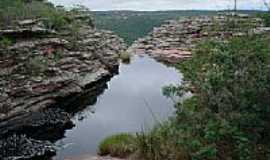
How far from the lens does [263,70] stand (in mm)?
6270

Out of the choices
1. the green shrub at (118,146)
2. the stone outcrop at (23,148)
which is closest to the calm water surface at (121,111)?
the stone outcrop at (23,148)

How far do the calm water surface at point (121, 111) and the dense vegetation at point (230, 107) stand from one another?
16.0ft

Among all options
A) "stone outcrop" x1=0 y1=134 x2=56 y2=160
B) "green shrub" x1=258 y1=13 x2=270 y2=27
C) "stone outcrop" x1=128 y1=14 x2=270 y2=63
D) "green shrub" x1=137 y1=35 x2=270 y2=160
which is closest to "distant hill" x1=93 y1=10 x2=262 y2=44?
"stone outcrop" x1=128 y1=14 x2=270 y2=63

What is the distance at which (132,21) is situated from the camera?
60125 mm

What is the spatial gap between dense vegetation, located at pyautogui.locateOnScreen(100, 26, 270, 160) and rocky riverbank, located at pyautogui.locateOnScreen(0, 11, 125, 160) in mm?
5339

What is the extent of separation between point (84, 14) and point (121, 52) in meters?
3.39

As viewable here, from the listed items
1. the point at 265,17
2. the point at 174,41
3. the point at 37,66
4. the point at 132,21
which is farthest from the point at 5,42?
the point at 132,21

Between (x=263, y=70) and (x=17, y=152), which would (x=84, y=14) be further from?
(x=263, y=70)

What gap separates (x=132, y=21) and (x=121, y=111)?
44.5 m

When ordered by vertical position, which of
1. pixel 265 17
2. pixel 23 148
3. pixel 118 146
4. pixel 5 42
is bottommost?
pixel 23 148

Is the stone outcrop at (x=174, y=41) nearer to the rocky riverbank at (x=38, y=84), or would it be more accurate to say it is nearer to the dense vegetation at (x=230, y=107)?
the rocky riverbank at (x=38, y=84)

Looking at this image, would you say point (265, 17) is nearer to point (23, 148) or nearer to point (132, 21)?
point (23, 148)

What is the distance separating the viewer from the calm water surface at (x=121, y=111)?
12.8m

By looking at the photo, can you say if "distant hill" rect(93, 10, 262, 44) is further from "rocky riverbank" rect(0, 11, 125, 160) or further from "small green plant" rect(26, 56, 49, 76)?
"small green plant" rect(26, 56, 49, 76)
